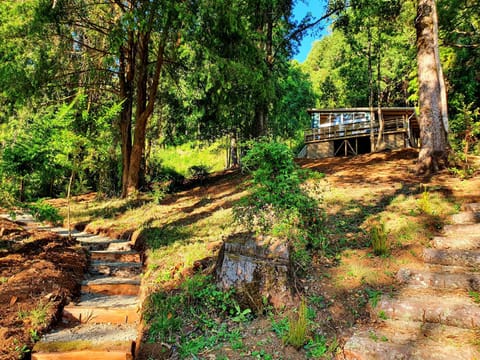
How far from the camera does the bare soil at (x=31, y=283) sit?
118 inches

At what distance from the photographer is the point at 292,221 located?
430 centimetres

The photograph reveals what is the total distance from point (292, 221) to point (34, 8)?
777cm

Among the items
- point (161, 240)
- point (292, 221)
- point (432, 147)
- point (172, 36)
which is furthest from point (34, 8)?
point (432, 147)

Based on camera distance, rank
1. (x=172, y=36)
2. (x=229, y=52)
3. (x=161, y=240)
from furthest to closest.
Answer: (x=172, y=36) < (x=229, y=52) < (x=161, y=240)

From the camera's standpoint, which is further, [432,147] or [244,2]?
[244,2]

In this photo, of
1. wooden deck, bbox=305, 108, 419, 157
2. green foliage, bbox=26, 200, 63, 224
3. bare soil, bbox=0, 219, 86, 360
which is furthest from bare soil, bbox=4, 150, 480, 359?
wooden deck, bbox=305, 108, 419, 157

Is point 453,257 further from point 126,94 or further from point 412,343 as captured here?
point 126,94

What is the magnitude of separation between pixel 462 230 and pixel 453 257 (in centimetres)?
75

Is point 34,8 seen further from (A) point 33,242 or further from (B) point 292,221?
(B) point 292,221

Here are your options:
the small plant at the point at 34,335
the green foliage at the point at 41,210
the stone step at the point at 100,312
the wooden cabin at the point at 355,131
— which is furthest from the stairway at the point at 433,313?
the wooden cabin at the point at 355,131

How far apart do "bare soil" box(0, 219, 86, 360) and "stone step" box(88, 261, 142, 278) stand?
201 millimetres

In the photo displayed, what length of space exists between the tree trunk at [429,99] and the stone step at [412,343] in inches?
207

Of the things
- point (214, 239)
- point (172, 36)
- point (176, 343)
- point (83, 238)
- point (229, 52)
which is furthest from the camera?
point (172, 36)

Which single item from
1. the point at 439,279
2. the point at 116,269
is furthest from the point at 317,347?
the point at 116,269
